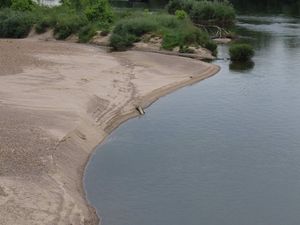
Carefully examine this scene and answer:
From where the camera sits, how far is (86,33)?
6562cm

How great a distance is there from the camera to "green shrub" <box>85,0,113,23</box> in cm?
6850

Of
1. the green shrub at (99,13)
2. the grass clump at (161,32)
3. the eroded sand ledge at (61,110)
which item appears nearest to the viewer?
the eroded sand ledge at (61,110)

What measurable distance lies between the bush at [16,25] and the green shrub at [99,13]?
7517 mm

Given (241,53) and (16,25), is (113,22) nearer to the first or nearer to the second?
(16,25)

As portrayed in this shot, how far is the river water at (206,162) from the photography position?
65.9ft

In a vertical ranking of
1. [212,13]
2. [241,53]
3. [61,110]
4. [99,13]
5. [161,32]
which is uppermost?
[99,13]

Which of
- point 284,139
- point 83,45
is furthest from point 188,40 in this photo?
point 284,139

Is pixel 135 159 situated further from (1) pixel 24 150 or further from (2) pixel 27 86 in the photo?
(2) pixel 27 86

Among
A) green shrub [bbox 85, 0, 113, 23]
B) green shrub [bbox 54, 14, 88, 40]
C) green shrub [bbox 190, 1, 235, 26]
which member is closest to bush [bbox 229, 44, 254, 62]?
green shrub [bbox 85, 0, 113, 23]

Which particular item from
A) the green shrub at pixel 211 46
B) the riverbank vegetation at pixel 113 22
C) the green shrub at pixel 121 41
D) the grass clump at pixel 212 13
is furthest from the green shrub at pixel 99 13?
the grass clump at pixel 212 13

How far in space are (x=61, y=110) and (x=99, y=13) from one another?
40057 mm

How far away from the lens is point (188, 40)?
58.5 metres

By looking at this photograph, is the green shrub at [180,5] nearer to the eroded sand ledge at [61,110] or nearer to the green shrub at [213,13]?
the green shrub at [213,13]

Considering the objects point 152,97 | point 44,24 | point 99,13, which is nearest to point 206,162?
point 152,97
